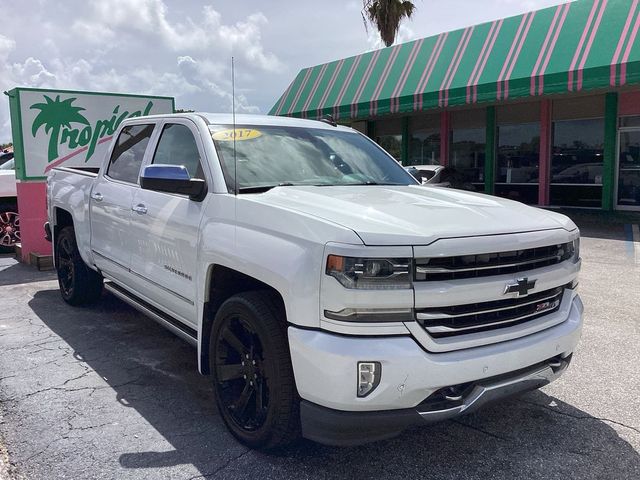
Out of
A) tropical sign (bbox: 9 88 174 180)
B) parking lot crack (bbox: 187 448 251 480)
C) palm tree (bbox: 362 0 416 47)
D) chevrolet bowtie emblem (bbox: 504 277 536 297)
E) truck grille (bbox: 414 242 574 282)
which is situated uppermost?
palm tree (bbox: 362 0 416 47)

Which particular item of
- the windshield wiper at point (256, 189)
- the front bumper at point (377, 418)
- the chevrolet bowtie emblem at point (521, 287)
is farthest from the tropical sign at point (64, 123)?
the chevrolet bowtie emblem at point (521, 287)

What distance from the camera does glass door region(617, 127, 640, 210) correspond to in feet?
52.3

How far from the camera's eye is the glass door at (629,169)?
1595cm

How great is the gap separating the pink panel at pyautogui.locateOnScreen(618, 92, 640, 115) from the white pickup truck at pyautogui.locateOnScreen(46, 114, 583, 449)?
46.4ft

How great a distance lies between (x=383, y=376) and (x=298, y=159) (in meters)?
1.97


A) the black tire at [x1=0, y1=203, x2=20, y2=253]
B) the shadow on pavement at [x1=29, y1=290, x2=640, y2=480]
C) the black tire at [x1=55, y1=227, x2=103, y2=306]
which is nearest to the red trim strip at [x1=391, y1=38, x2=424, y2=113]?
the black tire at [x1=0, y1=203, x2=20, y2=253]

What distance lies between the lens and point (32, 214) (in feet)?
30.7

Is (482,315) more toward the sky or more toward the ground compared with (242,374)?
more toward the sky

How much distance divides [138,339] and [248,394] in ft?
8.21

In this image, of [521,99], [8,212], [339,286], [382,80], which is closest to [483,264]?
[339,286]

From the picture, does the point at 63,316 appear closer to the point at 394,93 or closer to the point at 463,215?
the point at 463,215

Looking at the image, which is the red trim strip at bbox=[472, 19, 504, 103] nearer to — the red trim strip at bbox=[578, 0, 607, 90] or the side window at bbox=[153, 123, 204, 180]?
the red trim strip at bbox=[578, 0, 607, 90]

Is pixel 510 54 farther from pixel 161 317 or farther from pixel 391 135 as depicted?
pixel 161 317

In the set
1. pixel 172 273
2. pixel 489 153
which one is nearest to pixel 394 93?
pixel 489 153
